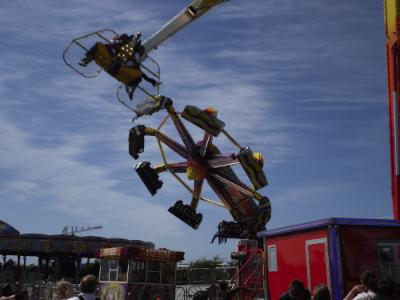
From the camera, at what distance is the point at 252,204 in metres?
22.1

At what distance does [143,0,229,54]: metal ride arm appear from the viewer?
1713cm

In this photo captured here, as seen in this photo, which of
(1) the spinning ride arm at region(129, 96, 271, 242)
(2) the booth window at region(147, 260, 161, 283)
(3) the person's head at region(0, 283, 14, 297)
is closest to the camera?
(3) the person's head at region(0, 283, 14, 297)

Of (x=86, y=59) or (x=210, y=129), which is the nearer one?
(x=86, y=59)

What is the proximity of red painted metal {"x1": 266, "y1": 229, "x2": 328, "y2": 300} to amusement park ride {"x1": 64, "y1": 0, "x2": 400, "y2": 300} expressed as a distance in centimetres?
2

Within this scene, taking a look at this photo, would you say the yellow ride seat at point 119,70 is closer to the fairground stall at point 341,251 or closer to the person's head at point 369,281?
the fairground stall at point 341,251

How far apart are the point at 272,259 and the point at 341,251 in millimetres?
2394

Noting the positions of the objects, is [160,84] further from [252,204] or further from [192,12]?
[252,204]

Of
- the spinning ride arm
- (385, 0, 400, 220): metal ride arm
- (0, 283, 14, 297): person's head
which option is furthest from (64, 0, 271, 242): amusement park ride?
(0, 283, 14, 297): person's head

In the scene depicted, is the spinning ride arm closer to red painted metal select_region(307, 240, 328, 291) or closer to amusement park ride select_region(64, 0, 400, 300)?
amusement park ride select_region(64, 0, 400, 300)

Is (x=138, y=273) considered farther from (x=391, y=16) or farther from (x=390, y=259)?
(x=391, y=16)

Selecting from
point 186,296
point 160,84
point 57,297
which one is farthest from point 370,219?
point 186,296

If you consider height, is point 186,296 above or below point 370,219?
below

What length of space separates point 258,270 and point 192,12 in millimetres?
9079

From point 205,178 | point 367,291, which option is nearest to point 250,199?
point 205,178
